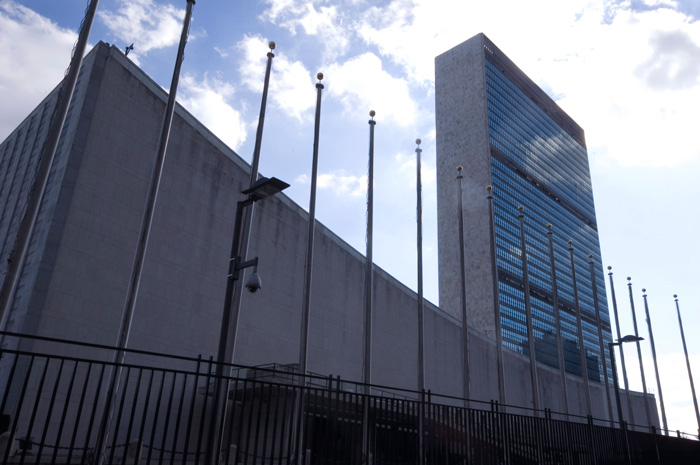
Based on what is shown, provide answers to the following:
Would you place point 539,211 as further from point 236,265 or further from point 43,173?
point 236,265

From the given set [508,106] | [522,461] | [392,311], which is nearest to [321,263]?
[392,311]

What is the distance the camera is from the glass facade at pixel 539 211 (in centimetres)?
11219

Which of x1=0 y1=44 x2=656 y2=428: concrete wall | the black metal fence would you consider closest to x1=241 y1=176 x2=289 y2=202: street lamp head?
the black metal fence

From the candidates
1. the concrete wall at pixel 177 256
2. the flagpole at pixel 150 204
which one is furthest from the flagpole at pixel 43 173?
the concrete wall at pixel 177 256

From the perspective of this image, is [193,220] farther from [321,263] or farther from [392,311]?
[392,311]

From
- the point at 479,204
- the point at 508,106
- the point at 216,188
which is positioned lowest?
the point at 216,188

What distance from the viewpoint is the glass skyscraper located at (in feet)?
358

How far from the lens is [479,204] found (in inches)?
4528

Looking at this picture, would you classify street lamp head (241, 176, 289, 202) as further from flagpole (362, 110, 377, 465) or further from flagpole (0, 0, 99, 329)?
flagpole (362, 110, 377, 465)

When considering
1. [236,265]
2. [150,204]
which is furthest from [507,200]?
[236,265]

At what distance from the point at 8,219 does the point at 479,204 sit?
321 ft

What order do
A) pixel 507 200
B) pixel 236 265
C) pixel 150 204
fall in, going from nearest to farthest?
pixel 236 265
pixel 150 204
pixel 507 200

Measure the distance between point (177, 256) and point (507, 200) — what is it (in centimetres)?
9775

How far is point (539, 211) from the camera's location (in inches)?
5017
